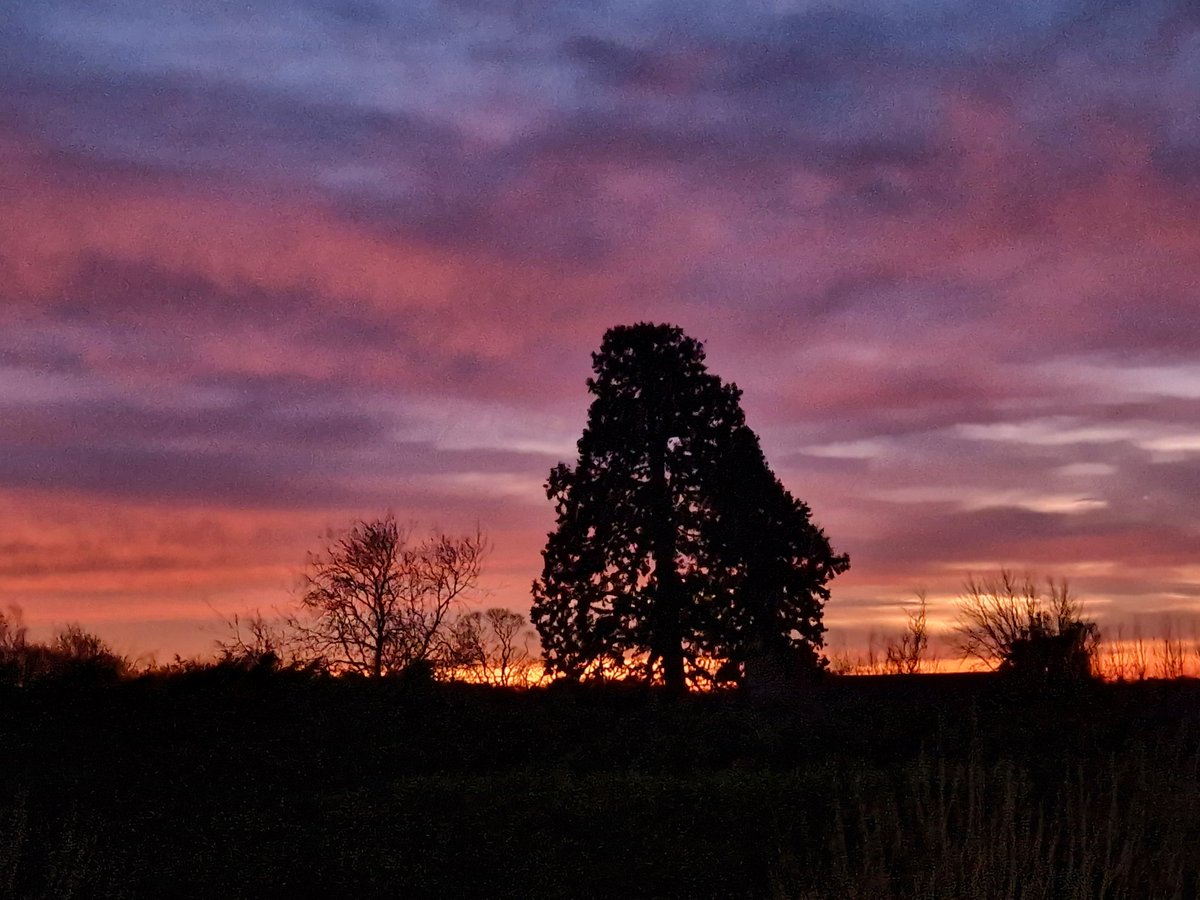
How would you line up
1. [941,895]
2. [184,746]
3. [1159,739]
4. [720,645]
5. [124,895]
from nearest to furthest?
[941,895], [124,895], [1159,739], [184,746], [720,645]

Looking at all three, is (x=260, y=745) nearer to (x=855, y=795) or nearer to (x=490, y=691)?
(x=490, y=691)

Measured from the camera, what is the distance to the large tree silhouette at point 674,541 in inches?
1308

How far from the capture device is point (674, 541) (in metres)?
34.2

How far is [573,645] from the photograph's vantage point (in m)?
33.7

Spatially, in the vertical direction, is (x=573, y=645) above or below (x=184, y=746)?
above

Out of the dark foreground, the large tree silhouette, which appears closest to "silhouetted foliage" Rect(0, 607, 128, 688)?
the dark foreground

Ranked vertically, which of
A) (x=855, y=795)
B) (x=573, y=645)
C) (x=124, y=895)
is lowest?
(x=124, y=895)

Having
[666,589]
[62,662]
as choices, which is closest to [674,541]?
[666,589]

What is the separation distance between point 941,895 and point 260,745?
11378 mm

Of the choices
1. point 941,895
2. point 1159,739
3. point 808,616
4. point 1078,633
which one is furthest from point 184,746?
point 808,616

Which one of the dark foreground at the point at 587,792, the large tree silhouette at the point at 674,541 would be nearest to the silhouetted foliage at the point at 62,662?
the dark foreground at the point at 587,792

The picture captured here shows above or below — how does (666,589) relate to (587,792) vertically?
above

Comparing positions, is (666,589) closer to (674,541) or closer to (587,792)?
(674,541)

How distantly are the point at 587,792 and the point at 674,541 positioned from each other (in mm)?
17306
